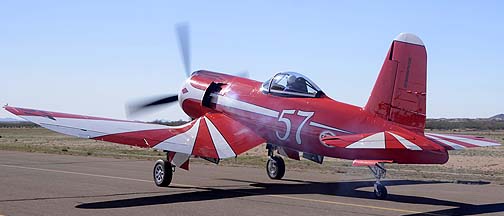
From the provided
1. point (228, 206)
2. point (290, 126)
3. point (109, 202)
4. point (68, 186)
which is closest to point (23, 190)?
point (68, 186)

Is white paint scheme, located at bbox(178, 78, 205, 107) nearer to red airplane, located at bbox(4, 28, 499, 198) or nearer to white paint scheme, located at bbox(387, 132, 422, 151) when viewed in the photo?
red airplane, located at bbox(4, 28, 499, 198)

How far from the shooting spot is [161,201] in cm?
1143

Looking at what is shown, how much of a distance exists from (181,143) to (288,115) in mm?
2608

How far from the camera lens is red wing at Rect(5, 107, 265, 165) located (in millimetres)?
13570

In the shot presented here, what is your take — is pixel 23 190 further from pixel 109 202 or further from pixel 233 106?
pixel 233 106

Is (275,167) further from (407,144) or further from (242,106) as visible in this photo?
(407,144)

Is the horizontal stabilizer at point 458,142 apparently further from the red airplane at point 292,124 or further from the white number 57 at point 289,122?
the white number 57 at point 289,122

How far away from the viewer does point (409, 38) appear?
11836mm

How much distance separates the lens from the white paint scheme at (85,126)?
13.4m

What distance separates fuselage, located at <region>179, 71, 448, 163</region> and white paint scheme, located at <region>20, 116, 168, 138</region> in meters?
1.92

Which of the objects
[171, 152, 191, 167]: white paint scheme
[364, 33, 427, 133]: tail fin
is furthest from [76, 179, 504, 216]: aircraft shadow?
[364, 33, 427, 133]: tail fin

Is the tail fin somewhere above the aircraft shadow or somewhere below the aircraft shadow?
above

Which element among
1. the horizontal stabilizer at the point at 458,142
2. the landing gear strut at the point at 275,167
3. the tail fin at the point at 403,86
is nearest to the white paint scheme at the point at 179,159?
the landing gear strut at the point at 275,167

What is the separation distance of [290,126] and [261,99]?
1.49m
